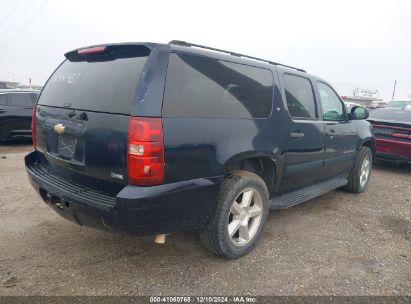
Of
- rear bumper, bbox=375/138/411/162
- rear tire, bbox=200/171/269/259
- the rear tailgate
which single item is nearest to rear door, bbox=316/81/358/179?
rear tire, bbox=200/171/269/259

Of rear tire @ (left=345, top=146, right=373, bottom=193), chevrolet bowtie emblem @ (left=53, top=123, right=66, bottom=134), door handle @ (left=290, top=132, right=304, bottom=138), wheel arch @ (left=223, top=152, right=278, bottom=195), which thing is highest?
chevrolet bowtie emblem @ (left=53, top=123, right=66, bottom=134)

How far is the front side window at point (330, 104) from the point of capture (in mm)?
4375

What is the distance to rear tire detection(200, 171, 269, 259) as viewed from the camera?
2.84 meters

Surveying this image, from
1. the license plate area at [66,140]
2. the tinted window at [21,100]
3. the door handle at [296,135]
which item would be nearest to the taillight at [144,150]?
the license plate area at [66,140]

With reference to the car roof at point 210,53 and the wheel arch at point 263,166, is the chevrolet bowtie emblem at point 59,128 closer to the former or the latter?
the car roof at point 210,53

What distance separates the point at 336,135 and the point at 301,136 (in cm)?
105

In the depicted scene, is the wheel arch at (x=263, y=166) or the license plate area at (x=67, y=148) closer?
the license plate area at (x=67, y=148)

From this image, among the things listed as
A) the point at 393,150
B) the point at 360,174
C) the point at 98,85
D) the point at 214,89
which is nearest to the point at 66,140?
the point at 98,85

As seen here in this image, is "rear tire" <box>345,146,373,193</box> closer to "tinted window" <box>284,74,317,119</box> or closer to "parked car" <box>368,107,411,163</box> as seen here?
"parked car" <box>368,107,411,163</box>

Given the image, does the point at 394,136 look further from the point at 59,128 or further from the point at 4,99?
the point at 4,99

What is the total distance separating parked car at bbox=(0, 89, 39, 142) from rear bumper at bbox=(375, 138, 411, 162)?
8382 millimetres

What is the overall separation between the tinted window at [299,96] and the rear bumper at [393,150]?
3.55m

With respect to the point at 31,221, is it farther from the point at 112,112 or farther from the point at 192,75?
the point at 192,75

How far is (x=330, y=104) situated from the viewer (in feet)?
14.9
